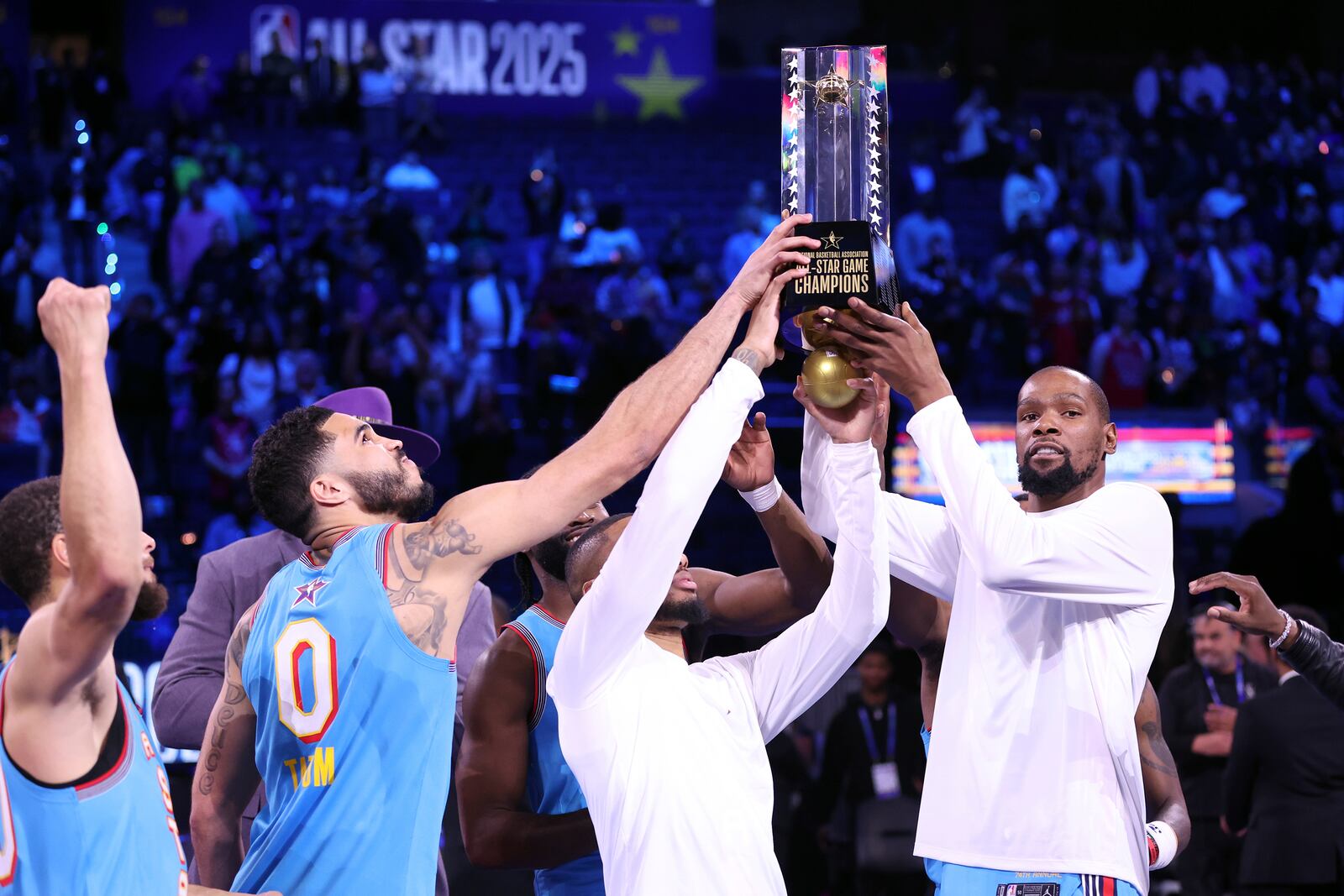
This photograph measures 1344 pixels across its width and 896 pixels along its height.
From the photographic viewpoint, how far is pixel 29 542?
9.71 feet

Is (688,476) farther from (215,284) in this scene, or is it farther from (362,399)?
(215,284)

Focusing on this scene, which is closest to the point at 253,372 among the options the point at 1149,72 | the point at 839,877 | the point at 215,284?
the point at 215,284

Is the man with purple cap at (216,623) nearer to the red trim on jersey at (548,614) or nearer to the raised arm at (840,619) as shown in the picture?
the red trim on jersey at (548,614)

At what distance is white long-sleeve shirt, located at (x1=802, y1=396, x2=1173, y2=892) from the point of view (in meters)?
3.58

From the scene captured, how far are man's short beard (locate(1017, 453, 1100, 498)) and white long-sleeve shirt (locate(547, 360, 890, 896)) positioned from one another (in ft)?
2.09

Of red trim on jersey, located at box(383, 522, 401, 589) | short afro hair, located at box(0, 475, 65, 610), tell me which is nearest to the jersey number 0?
red trim on jersey, located at box(383, 522, 401, 589)

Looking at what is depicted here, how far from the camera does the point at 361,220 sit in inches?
647

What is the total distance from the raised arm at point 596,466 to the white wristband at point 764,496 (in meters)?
0.62

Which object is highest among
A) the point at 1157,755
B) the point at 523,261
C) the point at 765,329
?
the point at 523,261

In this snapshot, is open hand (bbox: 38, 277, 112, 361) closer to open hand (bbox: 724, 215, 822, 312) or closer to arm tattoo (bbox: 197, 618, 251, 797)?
arm tattoo (bbox: 197, 618, 251, 797)

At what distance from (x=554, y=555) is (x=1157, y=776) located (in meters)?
1.80

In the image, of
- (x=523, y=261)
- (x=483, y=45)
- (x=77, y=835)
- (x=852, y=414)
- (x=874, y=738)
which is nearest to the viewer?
(x=77, y=835)

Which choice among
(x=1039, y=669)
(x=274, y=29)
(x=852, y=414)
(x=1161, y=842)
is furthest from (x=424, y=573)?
(x=274, y=29)

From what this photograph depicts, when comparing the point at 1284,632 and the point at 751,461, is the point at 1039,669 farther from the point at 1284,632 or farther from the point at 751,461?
the point at 1284,632
